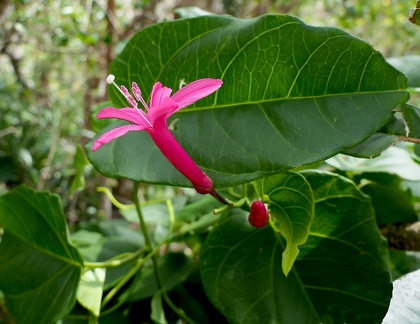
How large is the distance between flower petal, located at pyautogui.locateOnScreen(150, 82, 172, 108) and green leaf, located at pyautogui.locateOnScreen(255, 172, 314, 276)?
0.11 meters

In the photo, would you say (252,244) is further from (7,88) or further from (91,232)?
(7,88)

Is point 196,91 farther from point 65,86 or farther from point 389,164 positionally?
point 65,86

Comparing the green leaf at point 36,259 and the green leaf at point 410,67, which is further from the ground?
the green leaf at point 410,67

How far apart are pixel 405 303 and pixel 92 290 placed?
326mm

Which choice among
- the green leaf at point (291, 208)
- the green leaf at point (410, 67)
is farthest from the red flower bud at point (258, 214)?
the green leaf at point (410, 67)

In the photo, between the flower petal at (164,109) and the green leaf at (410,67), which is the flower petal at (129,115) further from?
the green leaf at (410,67)

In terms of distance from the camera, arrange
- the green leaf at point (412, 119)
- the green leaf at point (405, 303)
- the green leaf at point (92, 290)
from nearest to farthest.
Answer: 1. the green leaf at point (405, 303)
2. the green leaf at point (412, 119)
3. the green leaf at point (92, 290)

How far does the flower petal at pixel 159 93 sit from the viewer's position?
34 centimetres

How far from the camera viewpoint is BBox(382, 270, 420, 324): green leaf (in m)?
0.27

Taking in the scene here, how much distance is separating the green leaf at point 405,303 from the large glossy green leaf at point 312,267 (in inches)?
5.1

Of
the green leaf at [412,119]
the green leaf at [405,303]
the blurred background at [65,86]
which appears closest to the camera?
the green leaf at [405,303]

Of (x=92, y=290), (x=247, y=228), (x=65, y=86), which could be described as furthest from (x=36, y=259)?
(x=65, y=86)

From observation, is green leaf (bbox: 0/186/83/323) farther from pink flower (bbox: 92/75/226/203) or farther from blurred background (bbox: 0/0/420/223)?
blurred background (bbox: 0/0/420/223)

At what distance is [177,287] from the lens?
0.59 meters
